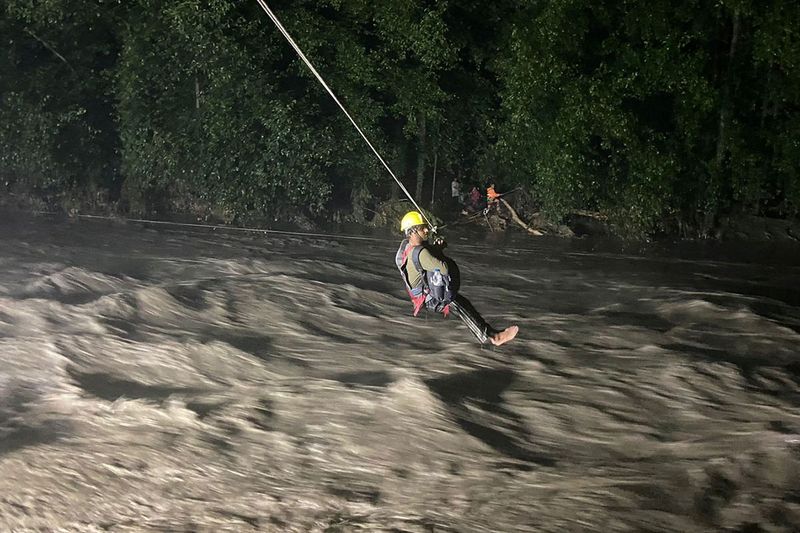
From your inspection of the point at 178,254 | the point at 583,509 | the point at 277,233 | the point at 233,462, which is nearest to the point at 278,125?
the point at 277,233

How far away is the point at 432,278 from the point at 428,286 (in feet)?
0.55

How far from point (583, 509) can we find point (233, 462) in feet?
9.35

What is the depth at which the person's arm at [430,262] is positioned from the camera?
29.7 ft

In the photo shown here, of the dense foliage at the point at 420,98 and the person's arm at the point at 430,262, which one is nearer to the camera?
the person's arm at the point at 430,262

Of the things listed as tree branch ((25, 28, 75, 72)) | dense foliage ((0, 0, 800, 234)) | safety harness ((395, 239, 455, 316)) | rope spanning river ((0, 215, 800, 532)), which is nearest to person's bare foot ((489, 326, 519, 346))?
rope spanning river ((0, 215, 800, 532))

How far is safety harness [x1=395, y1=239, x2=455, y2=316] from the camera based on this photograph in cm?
910

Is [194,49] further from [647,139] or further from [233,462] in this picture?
[233,462]

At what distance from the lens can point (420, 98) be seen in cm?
2070

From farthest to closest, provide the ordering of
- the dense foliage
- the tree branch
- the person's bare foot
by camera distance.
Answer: the tree branch, the dense foliage, the person's bare foot

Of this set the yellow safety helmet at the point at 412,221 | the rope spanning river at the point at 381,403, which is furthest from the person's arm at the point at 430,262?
the rope spanning river at the point at 381,403

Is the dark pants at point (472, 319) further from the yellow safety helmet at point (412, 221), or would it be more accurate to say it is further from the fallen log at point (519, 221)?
the fallen log at point (519, 221)

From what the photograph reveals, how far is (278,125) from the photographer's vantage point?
19.8 metres

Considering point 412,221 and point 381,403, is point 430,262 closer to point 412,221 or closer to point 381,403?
point 412,221

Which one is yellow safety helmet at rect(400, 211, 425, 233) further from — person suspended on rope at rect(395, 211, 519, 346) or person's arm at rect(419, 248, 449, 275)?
person's arm at rect(419, 248, 449, 275)
